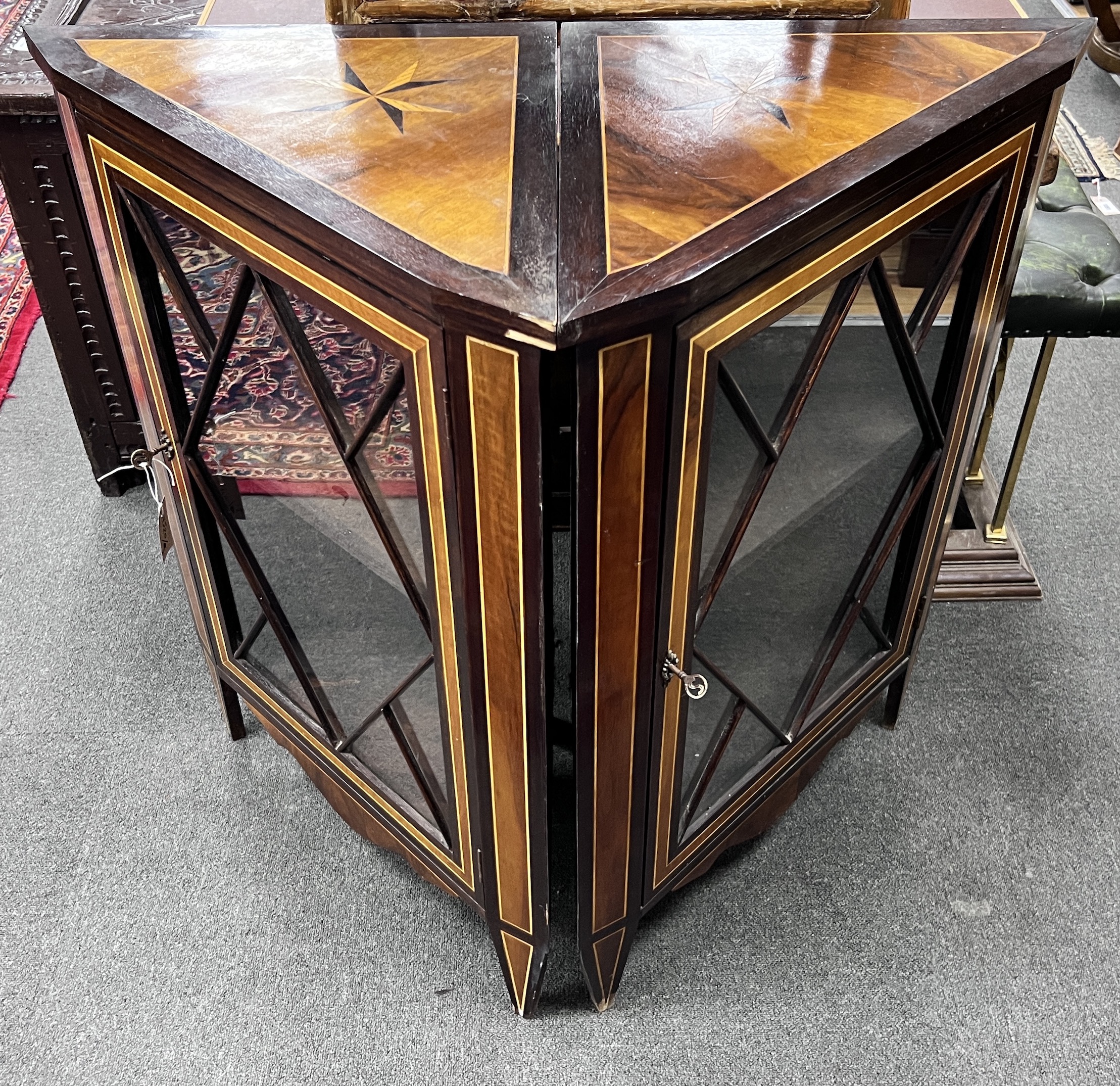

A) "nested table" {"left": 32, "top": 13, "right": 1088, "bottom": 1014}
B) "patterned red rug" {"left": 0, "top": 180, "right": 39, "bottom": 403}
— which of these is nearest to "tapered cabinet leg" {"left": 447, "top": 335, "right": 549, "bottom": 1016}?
"nested table" {"left": 32, "top": 13, "right": 1088, "bottom": 1014}

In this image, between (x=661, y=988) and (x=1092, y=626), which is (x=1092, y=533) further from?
(x=661, y=988)

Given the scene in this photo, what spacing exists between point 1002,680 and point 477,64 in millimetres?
858

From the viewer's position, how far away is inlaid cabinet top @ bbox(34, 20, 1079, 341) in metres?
0.58

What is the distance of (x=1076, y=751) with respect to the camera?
1.18 meters

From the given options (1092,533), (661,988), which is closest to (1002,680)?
(1092,533)

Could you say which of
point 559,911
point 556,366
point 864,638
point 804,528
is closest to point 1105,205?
point 864,638

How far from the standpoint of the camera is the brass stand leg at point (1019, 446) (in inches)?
48.9

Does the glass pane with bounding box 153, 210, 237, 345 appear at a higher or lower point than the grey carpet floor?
higher

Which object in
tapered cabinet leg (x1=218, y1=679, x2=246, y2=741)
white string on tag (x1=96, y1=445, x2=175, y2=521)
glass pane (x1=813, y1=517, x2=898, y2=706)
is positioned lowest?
tapered cabinet leg (x1=218, y1=679, x2=246, y2=741)

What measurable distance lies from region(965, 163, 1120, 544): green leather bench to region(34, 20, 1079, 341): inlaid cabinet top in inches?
15.8

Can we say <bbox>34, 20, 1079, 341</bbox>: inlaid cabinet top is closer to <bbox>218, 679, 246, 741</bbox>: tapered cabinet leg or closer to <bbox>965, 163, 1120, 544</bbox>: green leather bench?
<bbox>965, 163, 1120, 544</bbox>: green leather bench

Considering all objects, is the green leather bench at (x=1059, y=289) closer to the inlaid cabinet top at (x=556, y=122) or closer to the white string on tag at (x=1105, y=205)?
the inlaid cabinet top at (x=556, y=122)

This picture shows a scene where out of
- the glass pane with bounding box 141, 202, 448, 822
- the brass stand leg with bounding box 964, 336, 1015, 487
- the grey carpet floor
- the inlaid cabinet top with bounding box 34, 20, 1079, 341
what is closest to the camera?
the inlaid cabinet top with bounding box 34, 20, 1079, 341

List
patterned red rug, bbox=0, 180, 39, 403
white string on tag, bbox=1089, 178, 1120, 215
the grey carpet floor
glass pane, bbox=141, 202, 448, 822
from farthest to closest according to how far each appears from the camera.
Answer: white string on tag, bbox=1089, 178, 1120, 215
patterned red rug, bbox=0, 180, 39, 403
the grey carpet floor
glass pane, bbox=141, 202, 448, 822
